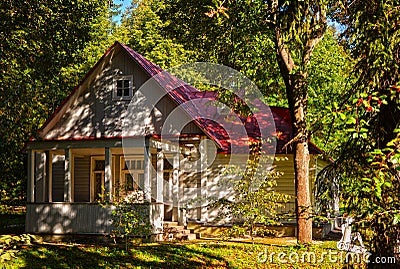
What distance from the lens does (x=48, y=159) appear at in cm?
2164

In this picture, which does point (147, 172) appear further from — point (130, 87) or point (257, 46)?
point (257, 46)

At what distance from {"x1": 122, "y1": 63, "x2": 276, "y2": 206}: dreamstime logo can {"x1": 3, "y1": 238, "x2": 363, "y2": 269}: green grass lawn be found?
407 centimetres

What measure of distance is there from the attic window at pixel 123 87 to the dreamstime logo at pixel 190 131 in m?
0.37

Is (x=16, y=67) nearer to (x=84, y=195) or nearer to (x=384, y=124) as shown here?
(x=84, y=195)

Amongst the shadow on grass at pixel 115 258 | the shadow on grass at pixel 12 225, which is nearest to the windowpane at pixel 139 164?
the shadow on grass at pixel 12 225

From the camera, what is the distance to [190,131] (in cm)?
2098

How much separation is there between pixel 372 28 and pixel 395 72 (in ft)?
1.84

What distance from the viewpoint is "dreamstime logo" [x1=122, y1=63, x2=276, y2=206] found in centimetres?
2070

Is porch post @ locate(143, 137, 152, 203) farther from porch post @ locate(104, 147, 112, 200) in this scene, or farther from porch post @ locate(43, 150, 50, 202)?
porch post @ locate(43, 150, 50, 202)

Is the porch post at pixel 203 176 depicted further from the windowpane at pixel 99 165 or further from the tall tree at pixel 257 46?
the windowpane at pixel 99 165

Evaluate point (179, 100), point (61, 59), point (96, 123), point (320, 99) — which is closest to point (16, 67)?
point (61, 59)

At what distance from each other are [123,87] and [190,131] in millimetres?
3186

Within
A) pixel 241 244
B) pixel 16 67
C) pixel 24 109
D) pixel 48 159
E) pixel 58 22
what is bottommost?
pixel 241 244

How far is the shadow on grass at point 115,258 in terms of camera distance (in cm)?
1280
